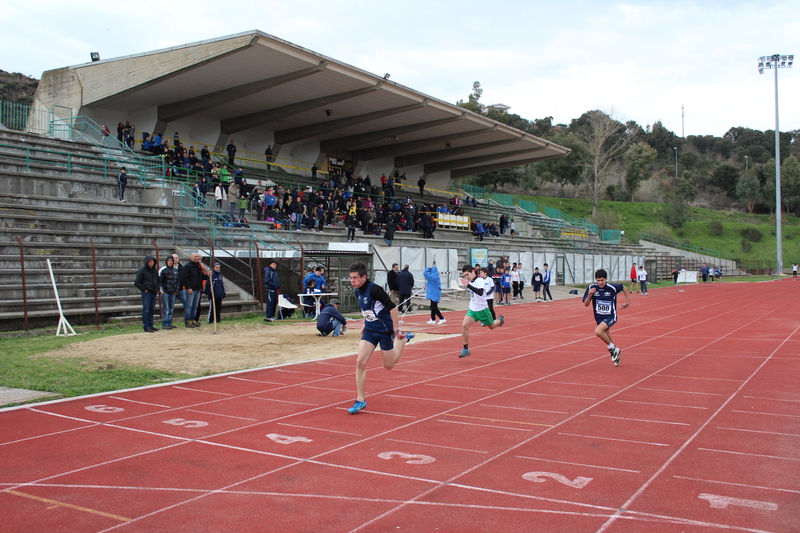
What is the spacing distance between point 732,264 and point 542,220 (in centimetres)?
2669

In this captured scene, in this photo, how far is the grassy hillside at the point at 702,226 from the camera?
69812 millimetres

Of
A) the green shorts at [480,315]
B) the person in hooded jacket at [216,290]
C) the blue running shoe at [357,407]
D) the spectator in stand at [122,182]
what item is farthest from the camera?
the spectator in stand at [122,182]

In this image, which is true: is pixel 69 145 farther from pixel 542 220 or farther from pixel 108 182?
pixel 542 220

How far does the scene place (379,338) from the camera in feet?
25.8

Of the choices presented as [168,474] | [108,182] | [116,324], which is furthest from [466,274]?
[108,182]

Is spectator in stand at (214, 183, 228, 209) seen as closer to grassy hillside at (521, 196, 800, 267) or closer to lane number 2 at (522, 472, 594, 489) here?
lane number 2 at (522, 472, 594, 489)

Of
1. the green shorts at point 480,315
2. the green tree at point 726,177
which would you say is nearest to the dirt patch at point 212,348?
the green shorts at point 480,315

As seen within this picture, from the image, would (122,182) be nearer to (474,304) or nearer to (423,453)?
(474,304)

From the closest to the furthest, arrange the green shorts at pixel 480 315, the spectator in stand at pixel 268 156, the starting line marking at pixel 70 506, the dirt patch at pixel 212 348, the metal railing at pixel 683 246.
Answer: the starting line marking at pixel 70 506 < the dirt patch at pixel 212 348 < the green shorts at pixel 480 315 < the spectator in stand at pixel 268 156 < the metal railing at pixel 683 246

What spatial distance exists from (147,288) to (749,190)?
90.0m

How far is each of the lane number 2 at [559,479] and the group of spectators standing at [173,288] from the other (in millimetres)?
11892

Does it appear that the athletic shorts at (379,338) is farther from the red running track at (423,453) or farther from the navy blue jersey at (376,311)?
the red running track at (423,453)

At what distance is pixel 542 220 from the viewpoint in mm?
54125

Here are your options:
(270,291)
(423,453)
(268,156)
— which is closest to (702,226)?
(268,156)
